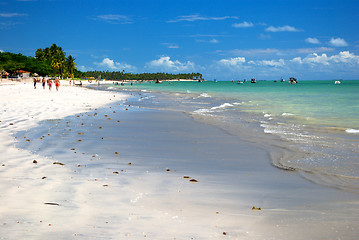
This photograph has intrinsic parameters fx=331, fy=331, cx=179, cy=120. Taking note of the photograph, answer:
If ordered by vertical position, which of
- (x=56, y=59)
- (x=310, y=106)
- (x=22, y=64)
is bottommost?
(x=310, y=106)

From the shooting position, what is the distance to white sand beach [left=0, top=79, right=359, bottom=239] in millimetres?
4516

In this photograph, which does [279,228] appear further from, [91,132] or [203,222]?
[91,132]

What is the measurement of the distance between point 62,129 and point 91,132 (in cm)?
142

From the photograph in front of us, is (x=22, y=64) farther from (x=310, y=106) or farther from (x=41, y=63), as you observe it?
(x=310, y=106)

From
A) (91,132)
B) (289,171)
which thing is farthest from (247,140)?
(91,132)

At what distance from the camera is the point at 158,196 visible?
19.3 ft

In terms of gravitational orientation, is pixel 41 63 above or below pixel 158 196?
above

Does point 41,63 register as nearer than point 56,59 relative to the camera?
Yes

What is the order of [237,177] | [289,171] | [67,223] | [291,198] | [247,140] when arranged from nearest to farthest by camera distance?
[67,223] → [291,198] → [237,177] → [289,171] → [247,140]

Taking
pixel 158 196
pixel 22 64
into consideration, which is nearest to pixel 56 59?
pixel 22 64

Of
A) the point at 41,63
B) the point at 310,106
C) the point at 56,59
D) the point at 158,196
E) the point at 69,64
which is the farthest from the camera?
the point at 69,64

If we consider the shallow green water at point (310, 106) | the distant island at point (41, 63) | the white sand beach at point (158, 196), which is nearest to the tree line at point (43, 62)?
the distant island at point (41, 63)

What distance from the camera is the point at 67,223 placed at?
4.61 meters

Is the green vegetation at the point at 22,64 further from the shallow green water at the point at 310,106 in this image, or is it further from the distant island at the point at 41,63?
the shallow green water at the point at 310,106
